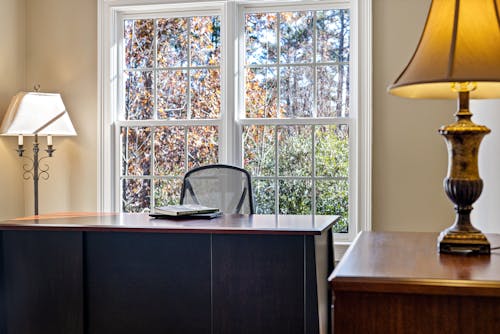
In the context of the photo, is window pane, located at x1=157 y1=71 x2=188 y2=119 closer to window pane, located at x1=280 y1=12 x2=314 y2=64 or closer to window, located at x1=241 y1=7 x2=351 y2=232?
window, located at x1=241 y1=7 x2=351 y2=232

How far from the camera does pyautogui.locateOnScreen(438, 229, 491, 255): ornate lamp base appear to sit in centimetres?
132

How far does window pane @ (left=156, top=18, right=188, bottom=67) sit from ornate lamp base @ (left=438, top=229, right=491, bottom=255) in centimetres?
305

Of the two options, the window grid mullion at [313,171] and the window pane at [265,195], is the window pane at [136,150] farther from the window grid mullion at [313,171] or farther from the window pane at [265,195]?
the window grid mullion at [313,171]

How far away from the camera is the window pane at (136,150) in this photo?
421 cm

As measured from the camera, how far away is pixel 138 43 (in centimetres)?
421

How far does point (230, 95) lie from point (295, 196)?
0.81m

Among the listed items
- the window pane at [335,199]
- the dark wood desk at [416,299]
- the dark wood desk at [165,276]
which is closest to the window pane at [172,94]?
the window pane at [335,199]

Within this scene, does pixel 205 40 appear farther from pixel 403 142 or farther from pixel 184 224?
pixel 184 224

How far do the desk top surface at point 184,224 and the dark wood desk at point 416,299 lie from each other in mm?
1307

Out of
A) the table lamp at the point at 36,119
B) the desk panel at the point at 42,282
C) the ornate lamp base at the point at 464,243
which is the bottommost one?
the desk panel at the point at 42,282

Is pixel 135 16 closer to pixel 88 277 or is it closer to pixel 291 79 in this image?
pixel 291 79

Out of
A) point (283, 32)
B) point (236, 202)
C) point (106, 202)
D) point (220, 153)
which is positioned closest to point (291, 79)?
point (283, 32)

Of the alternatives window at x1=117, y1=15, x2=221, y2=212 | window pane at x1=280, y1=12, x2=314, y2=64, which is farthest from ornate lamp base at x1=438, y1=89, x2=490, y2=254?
window at x1=117, y1=15, x2=221, y2=212

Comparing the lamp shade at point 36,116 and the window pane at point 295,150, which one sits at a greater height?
the lamp shade at point 36,116
